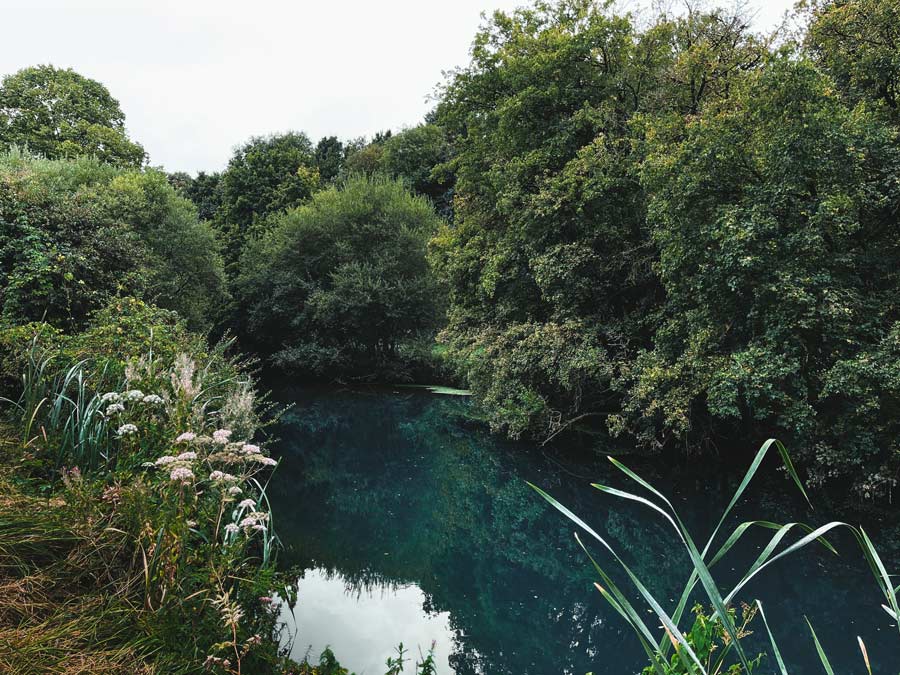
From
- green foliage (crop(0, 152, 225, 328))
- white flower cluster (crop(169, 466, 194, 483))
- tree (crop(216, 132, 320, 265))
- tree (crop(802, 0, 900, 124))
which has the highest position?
tree (crop(216, 132, 320, 265))

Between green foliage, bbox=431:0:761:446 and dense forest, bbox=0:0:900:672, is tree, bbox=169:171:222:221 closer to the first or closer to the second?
dense forest, bbox=0:0:900:672

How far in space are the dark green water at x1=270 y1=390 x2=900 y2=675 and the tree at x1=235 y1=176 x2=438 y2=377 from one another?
9.92 m

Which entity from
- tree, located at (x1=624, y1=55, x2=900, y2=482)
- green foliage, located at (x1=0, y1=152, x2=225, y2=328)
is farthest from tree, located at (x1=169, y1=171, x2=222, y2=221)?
tree, located at (x1=624, y1=55, x2=900, y2=482)

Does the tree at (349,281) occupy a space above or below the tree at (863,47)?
below

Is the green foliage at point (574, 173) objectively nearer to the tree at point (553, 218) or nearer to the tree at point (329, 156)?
the tree at point (553, 218)

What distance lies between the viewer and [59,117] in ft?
82.0

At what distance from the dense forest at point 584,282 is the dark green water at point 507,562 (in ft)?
3.45

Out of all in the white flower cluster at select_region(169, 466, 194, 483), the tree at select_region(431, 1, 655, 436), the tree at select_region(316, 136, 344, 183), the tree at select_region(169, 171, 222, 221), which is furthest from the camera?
the tree at select_region(316, 136, 344, 183)

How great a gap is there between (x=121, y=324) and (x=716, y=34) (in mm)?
12966

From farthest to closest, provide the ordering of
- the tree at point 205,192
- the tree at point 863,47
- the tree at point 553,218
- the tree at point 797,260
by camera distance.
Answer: the tree at point 205,192, the tree at point 553,218, the tree at point 863,47, the tree at point 797,260

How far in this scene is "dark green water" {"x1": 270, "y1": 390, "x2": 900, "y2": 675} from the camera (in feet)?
17.2

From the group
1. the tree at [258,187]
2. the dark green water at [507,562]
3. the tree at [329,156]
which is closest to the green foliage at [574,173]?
the dark green water at [507,562]

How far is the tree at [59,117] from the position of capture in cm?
2370

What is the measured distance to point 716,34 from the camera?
1152 cm
